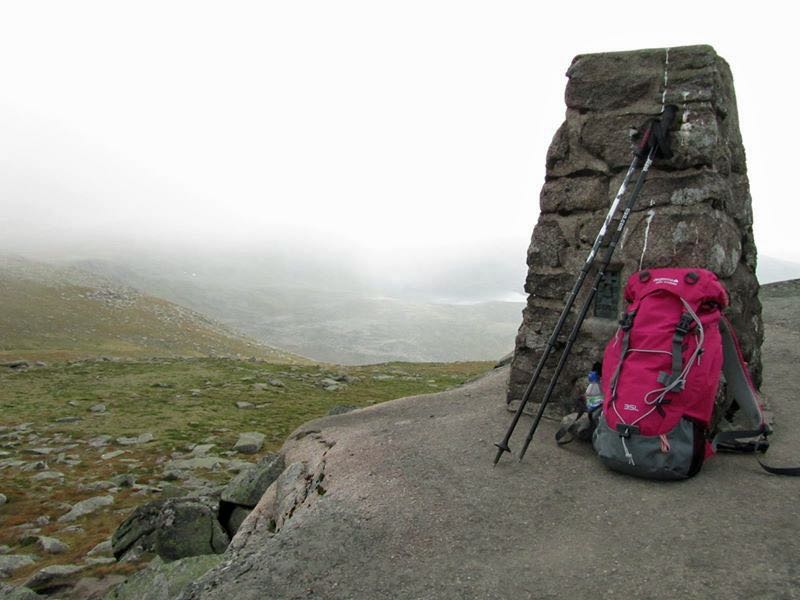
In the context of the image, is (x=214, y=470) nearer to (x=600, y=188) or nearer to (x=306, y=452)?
(x=306, y=452)

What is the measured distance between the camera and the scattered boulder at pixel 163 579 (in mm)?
5855

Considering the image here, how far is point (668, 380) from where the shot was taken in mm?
5926

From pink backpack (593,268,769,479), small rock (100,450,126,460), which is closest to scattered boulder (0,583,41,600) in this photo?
small rock (100,450,126,460)

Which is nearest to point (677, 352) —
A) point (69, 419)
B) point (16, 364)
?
point (69, 419)

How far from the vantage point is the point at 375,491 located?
20.0 ft

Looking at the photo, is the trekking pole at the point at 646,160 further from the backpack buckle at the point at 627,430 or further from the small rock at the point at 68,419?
the small rock at the point at 68,419

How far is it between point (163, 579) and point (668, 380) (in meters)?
6.00

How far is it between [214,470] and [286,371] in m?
14.4

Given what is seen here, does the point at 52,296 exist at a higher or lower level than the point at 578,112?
lower

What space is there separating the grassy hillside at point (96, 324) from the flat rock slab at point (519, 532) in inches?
1379

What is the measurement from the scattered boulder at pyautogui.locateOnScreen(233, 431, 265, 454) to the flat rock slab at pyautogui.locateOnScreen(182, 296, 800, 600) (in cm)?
671

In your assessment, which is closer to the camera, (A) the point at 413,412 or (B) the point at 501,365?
(A) the point at 413,412

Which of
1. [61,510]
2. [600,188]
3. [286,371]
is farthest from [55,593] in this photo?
[286,371]

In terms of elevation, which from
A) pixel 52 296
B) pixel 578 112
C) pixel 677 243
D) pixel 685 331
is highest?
pixel 578 112
